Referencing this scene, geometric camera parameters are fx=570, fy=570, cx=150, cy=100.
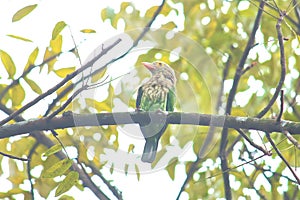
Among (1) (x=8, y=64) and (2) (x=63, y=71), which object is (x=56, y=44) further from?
(1) (x=8, y=64)

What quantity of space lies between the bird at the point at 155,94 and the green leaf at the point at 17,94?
699mm

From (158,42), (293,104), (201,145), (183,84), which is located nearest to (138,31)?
(158,42)

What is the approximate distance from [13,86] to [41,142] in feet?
1.73

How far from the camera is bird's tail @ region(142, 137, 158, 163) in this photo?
3.44m

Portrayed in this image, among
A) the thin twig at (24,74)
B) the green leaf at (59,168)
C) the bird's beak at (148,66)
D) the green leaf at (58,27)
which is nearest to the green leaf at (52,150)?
the green leaf at (59,168)

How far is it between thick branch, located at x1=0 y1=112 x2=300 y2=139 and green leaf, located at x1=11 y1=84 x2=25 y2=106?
593 mm

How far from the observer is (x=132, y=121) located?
2.84m

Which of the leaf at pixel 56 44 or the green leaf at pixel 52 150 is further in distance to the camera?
the leaf at pixel 56 44

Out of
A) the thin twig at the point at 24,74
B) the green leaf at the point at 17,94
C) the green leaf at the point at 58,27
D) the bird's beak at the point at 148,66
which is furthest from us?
the bird's beak at the point at 148,66

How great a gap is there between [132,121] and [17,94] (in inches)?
35.1

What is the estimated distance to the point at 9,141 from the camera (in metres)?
3.74

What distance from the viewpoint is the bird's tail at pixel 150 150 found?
344cm

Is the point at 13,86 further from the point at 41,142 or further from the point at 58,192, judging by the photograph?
the point at 58,192

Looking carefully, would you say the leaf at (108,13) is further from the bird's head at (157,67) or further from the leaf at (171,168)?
the leaf at (171,168)
